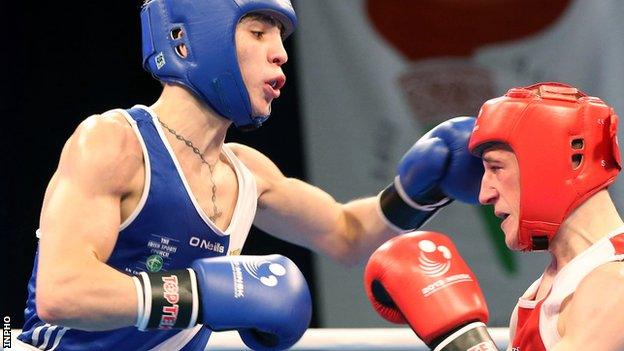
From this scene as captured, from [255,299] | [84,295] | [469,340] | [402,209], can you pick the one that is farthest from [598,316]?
[84,295]

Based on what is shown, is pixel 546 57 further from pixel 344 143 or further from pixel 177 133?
pixel 177 133

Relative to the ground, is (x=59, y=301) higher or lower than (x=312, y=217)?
higher

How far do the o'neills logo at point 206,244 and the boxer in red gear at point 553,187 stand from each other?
0.70m

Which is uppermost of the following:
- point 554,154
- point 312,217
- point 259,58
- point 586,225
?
point 259,58

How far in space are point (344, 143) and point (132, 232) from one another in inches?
73.7

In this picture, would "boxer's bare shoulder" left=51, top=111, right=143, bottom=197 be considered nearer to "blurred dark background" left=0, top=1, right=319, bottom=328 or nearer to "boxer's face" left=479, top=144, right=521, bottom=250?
"boxer's face" left=479, top=144, right=521, bottom=250

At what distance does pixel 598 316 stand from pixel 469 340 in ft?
1.01

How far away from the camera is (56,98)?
4.71 meters

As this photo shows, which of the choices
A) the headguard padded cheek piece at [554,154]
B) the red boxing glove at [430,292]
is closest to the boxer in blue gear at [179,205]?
the red boxing glove at [430,292]

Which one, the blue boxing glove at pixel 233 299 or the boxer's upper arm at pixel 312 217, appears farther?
the boxer's upper arm at pixel 312 217

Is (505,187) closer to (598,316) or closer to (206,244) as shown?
(598,316)

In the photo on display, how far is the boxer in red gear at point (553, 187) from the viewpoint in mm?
2568

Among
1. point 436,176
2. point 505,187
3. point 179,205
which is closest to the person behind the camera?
point 505,187

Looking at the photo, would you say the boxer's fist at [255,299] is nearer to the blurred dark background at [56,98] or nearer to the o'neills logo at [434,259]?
the o'neills logo at [434,259]
